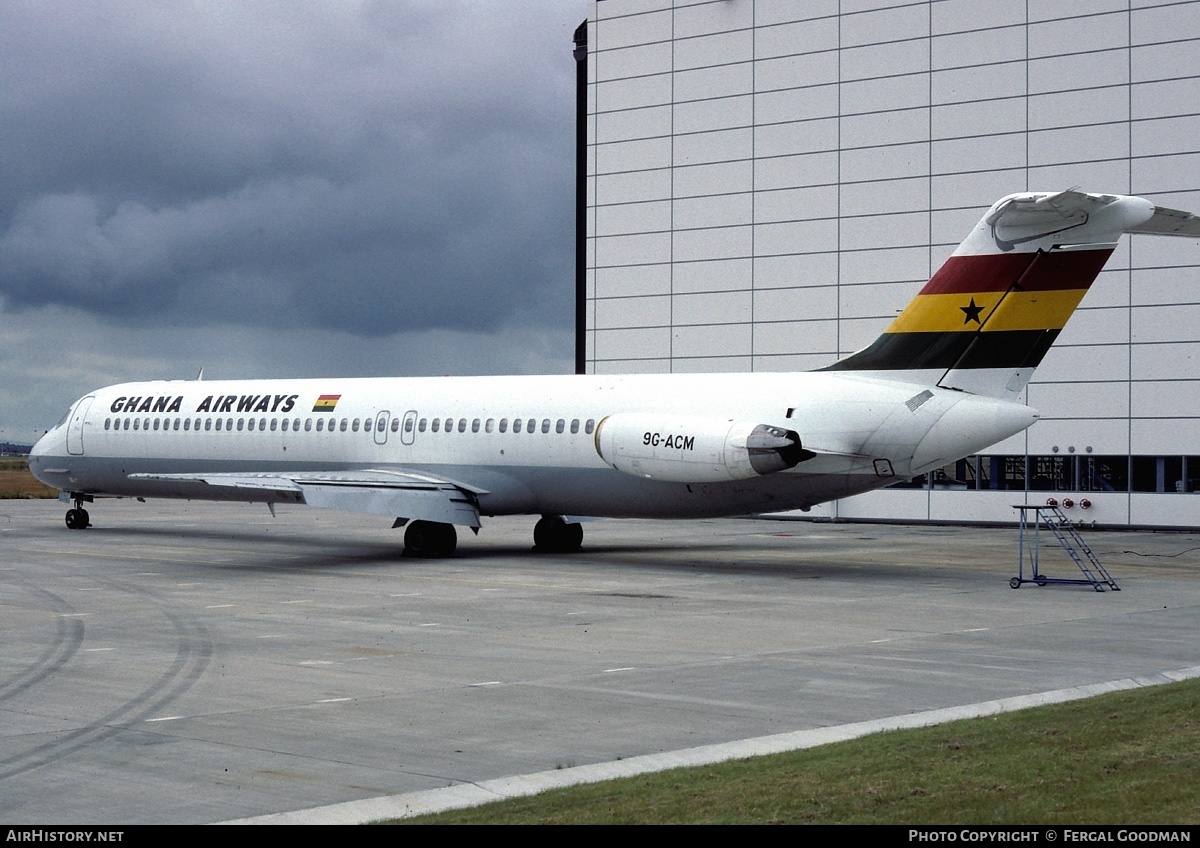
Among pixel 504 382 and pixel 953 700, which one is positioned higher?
pixel 504 382

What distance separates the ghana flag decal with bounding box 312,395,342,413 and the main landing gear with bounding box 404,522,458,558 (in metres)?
4.53

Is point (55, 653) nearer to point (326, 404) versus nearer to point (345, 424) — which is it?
point (345, 424)

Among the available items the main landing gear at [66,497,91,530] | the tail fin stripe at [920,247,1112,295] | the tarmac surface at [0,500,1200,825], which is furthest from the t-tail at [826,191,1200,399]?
the main landing gear at [66,497,91,530]

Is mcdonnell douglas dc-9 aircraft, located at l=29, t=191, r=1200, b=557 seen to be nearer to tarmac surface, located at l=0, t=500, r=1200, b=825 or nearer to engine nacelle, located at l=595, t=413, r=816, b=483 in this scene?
engine nacelle, located at l=595, t=413, r=816, b=483

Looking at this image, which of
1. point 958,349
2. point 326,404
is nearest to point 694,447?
point 958,349

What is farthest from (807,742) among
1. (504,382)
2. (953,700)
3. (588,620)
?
(504,382)

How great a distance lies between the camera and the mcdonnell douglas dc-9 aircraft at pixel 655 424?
2270 centimetres

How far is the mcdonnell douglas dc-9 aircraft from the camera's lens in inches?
894

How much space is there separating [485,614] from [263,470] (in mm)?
14854

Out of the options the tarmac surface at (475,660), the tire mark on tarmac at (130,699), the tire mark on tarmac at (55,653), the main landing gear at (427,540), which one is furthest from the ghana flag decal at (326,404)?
the tire mark on tarmac at (130,699)

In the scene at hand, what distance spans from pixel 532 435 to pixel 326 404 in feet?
19.6

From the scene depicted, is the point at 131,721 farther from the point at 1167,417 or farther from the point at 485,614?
the point at 1167,417

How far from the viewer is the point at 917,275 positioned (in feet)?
137

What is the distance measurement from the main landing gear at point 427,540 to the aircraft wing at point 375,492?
487mm
